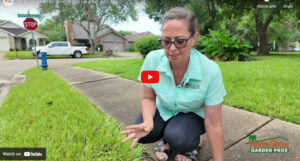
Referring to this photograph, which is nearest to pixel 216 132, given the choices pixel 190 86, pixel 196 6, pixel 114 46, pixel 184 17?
pixel 190 86

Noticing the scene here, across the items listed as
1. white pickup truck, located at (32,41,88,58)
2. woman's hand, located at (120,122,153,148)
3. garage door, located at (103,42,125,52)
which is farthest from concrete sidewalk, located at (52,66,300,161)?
garage door, located at (103,42,125,52)

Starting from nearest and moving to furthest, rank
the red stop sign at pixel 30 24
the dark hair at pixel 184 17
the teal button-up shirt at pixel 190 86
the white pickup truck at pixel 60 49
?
1. the dark hair at pixel 184 17
2. the teal button-up shirt at pixel 190 86
3. the red stop sign at pixel 30 24
4. the white pickup truck at pixel 60 49

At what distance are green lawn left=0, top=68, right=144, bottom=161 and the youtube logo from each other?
1.90 ft

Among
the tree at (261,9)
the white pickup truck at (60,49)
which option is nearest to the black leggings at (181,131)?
the tree at (261,9)

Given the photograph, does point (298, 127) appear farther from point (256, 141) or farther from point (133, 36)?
point (133, 36)

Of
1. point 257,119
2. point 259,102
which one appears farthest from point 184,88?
point 259,102

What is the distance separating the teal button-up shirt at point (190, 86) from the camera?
1.15 meters

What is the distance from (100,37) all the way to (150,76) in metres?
36.1

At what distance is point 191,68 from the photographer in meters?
1.22

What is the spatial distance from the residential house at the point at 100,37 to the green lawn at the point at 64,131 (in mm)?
31804

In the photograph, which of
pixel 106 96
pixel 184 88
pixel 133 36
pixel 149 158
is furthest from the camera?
pixel 133 36

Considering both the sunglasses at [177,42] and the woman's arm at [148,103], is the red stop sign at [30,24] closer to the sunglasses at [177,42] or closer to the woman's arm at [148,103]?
the woman's arm at [148,103]

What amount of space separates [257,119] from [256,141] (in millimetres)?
472

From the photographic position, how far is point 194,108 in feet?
4.24
